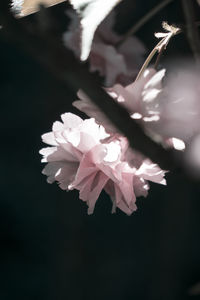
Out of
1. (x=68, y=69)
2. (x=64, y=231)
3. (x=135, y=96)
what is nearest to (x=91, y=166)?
(x=135, y=96)

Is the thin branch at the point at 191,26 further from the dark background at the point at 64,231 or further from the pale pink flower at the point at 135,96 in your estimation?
the dark background at the point at 64,231

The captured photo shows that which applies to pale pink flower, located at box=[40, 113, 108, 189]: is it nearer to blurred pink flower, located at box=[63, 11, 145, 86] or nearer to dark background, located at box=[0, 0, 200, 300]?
blurred pink flower, located at box=[63, 11, 145, 86]

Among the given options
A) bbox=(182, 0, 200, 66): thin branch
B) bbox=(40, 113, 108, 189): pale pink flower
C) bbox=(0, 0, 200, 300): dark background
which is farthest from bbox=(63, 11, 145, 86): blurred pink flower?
bbox=(0, 0, 200, 300): dark background

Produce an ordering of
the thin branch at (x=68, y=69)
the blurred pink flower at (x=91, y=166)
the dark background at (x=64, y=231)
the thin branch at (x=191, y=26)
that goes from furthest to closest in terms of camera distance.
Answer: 1. the dark background at (x=64, y=231)
2. the blurred pink flower at (x=91, y=166)
3. the thin branch at (x=191, y=26)
4. the thin branch at (x=68, y=69)

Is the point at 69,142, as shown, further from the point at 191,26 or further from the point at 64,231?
the point at 64,231

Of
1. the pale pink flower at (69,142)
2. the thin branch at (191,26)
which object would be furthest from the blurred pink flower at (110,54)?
the thin branch at (191,26)
